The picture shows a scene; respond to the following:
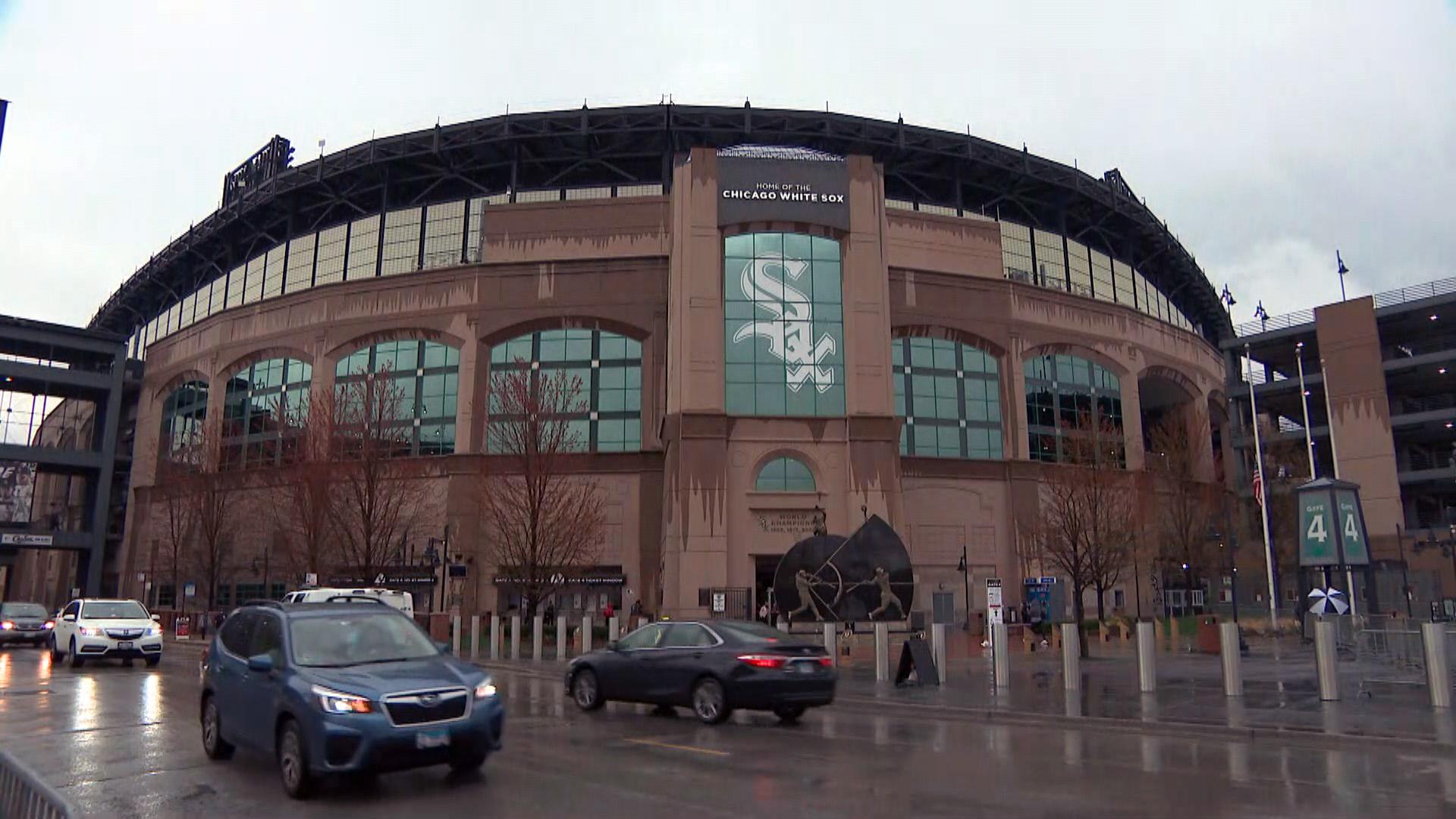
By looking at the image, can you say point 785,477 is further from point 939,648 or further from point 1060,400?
point 939,648

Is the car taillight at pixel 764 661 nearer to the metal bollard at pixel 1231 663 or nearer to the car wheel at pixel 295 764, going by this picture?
the car wheel at pixel 295 764

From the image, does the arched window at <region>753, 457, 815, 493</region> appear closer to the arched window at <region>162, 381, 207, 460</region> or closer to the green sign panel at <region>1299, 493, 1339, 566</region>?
the green sign panel at <region>1299, 493, 1339, 566</region>

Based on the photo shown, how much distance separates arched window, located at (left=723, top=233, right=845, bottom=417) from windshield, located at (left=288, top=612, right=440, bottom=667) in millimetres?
34208

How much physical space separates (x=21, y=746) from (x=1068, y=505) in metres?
34.2

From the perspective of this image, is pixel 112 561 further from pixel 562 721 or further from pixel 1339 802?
pixel 1339 802

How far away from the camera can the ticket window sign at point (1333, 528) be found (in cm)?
2136

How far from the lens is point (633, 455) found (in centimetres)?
5106

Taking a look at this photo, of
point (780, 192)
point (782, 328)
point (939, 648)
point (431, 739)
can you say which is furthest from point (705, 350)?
point (431, 739)

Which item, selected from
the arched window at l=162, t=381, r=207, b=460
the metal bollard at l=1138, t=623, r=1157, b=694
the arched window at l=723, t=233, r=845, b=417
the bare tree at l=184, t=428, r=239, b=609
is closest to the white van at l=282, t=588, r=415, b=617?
the metal bollard at l=1138, t=623, r=1157, b=694

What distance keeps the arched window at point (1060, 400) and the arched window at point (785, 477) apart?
17.5m

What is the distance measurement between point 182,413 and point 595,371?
32814 mm

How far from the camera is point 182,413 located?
66500 millimetres

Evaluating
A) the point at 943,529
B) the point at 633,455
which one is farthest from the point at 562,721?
the point at 943,529

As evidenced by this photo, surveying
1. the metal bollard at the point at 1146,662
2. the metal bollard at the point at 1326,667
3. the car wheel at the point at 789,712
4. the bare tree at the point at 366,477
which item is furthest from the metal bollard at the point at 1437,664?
the bare tree at the point at 366,477
